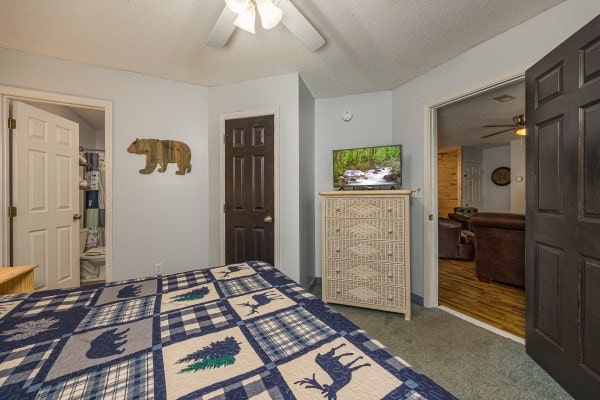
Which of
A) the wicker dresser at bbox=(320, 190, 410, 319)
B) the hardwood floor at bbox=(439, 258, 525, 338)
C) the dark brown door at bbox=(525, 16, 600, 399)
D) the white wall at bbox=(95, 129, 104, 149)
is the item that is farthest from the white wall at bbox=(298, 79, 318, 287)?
the white wall at bbox=(95, 129, 104, 149)

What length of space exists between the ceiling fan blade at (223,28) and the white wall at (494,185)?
7.52 meters

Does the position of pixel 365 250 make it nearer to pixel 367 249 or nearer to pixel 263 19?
pixel 367 249

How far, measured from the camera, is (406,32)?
1.96 meters

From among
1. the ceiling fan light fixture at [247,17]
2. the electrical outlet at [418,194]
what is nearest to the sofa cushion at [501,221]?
the electrical outlet at [418,194]

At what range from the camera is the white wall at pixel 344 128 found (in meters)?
3.13

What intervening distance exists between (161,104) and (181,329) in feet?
8.57

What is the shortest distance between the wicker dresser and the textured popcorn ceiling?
4.09ft

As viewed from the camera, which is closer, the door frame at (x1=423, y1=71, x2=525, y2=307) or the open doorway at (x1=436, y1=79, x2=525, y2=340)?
the door frame at (x1=423, y1=71, x2=525, y2=307)

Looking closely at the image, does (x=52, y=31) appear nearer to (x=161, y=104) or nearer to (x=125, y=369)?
(x=161, y=104)

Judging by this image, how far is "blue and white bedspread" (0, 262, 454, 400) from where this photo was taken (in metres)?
0.61

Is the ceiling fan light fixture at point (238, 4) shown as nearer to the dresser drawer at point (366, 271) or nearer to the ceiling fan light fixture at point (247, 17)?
the ceiling fan light fixture at point (247, 17)

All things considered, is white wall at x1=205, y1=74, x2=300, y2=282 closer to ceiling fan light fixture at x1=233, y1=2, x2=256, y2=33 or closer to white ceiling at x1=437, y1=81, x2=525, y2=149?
ceiling fan light fixture at x1=233, y1=2, x2=256, y2=33

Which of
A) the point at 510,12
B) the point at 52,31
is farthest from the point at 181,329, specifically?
the point at 510,12

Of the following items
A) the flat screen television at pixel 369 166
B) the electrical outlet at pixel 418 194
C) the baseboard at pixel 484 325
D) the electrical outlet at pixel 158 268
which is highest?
the flat screen television at pixel 369 166
